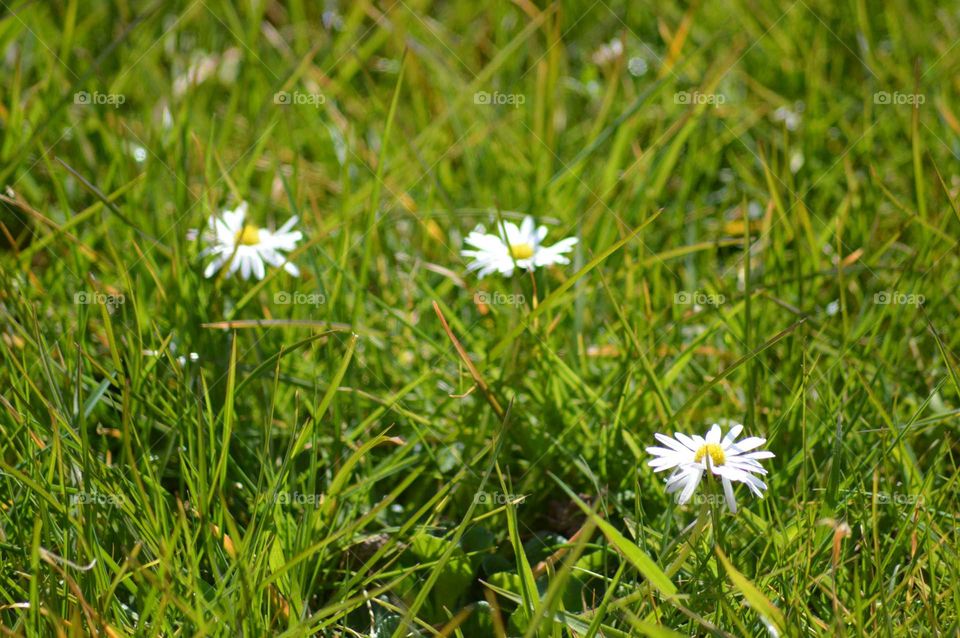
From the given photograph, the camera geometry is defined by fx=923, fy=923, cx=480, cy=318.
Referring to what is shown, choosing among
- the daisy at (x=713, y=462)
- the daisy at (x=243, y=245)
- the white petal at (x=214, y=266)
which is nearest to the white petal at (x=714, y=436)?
the daisy at (x=713, y=462)

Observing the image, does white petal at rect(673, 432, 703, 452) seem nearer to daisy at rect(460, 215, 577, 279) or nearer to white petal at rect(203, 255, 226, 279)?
daisy at rect(460, 215, 577, 279)

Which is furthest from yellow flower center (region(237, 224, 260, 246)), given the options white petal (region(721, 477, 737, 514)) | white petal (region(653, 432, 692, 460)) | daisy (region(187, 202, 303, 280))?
white petal (region(721, 477, 737, 514))

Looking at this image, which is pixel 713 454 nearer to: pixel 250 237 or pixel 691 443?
pixel 691 443

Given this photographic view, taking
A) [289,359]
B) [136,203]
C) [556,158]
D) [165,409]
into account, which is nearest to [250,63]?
[136,203]

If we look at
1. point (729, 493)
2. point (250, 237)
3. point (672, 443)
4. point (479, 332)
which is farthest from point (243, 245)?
point (729, 493)

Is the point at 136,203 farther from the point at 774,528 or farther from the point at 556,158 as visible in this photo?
the point at 774,528

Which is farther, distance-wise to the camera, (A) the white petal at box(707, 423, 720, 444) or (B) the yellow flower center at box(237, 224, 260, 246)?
(B) the yellow flower center at box(237, 224, 260, 246)

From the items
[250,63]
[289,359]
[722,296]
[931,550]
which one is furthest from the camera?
[250,63]
